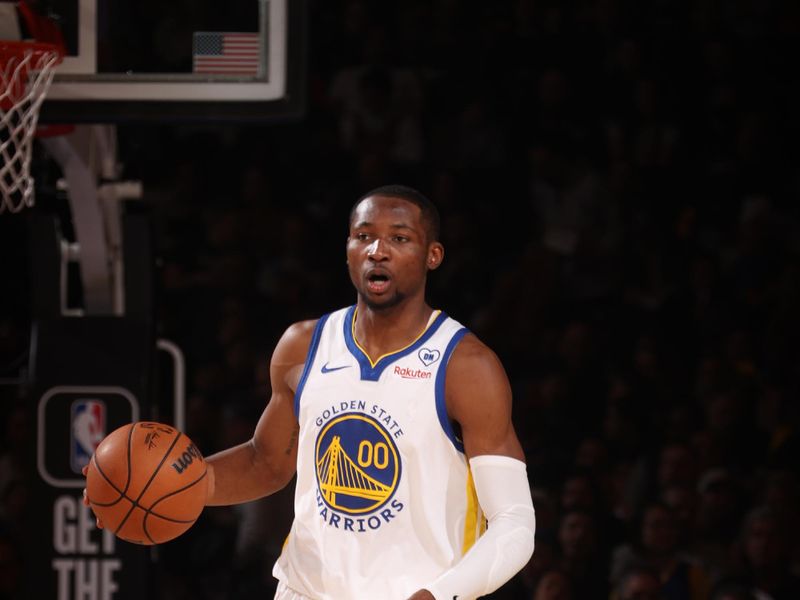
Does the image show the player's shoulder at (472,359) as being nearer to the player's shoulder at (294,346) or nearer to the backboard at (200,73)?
the player's shoulder at (294,346)

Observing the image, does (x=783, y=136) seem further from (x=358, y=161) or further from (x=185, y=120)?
(x=185, y=120)

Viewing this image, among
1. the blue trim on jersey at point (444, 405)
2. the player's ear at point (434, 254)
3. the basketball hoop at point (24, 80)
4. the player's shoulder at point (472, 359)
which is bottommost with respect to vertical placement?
the blue trim on jersey at point (444, 405)

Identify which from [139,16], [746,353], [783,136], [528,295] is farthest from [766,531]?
[139,16]

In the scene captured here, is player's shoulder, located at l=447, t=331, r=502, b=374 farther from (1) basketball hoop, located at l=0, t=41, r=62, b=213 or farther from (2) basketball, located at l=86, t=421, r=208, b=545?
(1) basketball hoop, located at l=0, t=41, r=62, b=213

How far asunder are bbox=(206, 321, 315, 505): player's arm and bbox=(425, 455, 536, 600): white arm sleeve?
599mm

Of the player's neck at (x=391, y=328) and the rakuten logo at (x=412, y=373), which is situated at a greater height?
the player's neck at (x=391, y=328)

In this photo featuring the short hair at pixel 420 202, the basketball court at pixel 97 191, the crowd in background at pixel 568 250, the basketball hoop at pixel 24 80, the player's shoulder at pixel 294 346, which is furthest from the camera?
the crowd in background at pixel 568 250

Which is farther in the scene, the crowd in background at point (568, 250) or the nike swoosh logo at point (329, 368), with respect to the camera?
the crowd in background at point (568, 250)

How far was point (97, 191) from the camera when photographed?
4875 millimetres

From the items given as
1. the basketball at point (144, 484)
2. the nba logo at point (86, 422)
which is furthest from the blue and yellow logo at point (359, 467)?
the nba logo at point (86, 422)

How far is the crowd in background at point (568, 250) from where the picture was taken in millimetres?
5824

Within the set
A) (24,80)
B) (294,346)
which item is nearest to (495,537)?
(294,346)

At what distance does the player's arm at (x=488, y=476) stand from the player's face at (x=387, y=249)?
0.72 feet

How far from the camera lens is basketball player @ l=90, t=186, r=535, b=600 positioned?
3121mm
